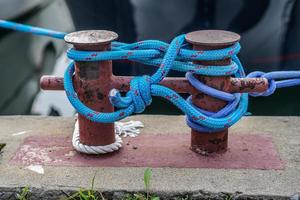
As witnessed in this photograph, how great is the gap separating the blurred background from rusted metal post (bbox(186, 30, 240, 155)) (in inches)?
38.0

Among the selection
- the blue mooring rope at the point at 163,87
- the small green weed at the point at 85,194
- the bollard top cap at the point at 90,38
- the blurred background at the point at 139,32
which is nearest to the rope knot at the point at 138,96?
the blue mooring rope at the point at 163,87

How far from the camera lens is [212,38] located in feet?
6.15

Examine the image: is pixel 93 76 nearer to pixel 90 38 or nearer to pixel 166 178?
pixel 90 38

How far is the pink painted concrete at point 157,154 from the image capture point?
194 cm

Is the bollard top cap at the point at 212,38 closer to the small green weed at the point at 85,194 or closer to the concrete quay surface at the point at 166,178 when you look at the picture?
the concrete quay surface at the point at 166,178

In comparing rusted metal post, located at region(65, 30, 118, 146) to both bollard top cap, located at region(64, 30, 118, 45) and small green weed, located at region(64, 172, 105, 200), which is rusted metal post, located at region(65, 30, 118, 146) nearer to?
bollard top cap, located at region(64, 30, 118, 45)

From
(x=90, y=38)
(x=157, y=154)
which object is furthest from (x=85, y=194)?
(x=90, y=38)

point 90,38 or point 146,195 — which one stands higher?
point 90,38

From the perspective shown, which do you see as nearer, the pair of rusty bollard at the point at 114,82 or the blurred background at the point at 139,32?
the pair of rusty bollard at the point at 114,82

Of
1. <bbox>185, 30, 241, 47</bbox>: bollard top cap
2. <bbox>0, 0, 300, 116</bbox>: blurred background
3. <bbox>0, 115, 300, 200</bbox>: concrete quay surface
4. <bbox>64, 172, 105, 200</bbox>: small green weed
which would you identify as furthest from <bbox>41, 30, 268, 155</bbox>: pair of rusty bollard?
<bbox>0, 0, 300, 116</bbox>: blurred background

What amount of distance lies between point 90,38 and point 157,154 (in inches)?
19.2

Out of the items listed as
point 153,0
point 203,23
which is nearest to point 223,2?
point 203,23

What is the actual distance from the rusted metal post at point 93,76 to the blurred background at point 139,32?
1.00 m

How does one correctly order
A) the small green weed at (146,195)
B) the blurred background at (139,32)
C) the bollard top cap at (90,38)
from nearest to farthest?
the small green weed at (146,195) < the bollard top cap at (90,38) < the blurred background at (139,32)
